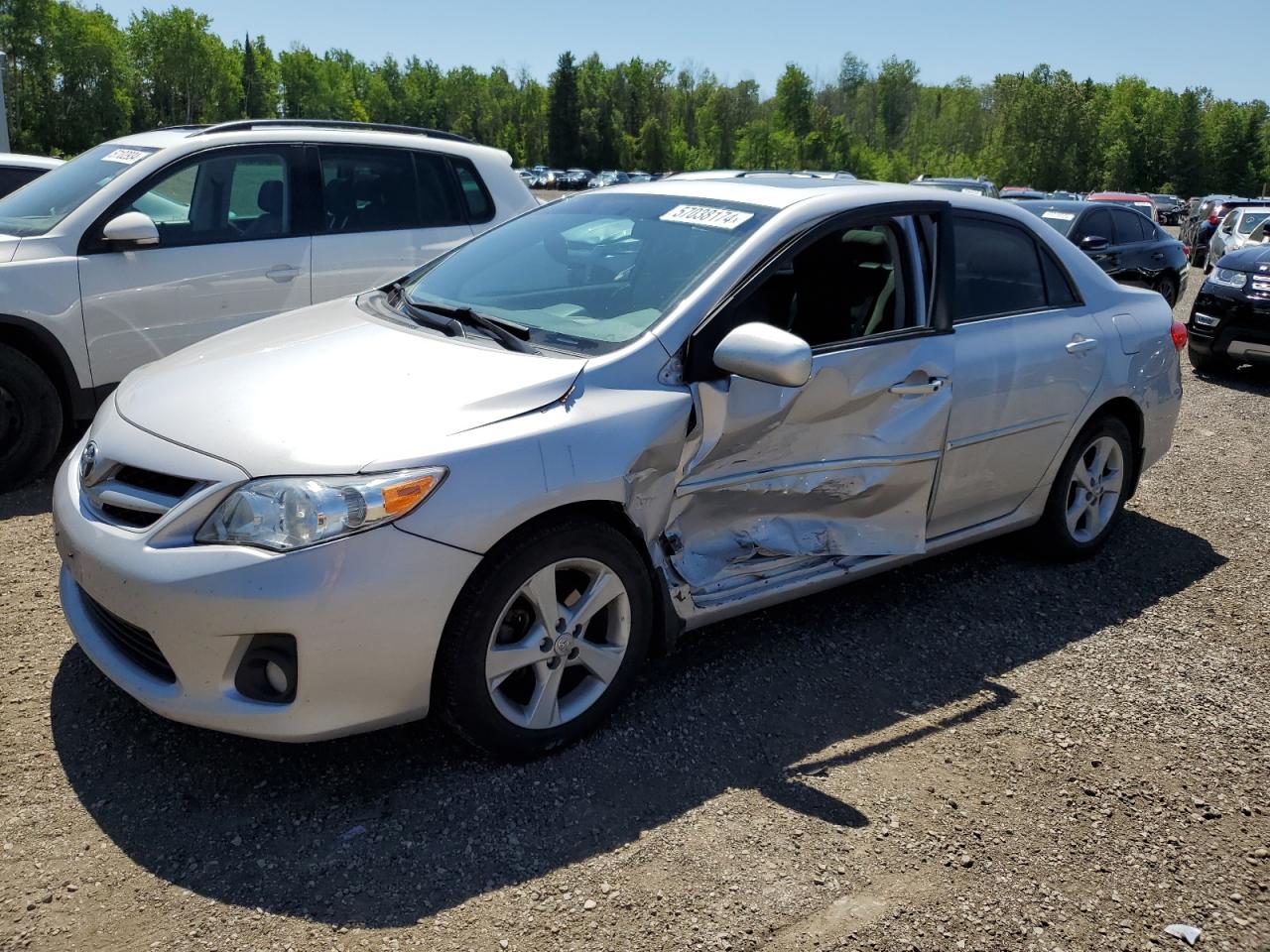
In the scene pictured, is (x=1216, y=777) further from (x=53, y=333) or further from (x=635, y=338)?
(x=53, y=333)

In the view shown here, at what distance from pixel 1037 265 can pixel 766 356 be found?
212cm

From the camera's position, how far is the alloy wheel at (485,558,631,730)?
3055mm

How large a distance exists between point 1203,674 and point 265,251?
5.10 metres

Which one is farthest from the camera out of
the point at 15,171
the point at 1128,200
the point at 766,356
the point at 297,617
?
the point at 1128,200

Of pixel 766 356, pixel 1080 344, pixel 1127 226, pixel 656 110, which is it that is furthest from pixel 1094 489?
pixel 656 110

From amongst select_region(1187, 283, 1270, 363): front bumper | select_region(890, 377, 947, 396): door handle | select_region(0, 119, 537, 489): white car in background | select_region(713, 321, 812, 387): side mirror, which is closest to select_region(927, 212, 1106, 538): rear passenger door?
select_region(890, 377, 947, 396): door handle

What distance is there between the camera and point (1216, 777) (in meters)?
3.42

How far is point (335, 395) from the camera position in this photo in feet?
10.3

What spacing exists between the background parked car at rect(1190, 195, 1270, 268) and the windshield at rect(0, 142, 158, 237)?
80.5 ft

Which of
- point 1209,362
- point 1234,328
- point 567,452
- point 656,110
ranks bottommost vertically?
point 1209,362

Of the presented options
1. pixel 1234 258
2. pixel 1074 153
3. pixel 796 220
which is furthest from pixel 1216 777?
pixel 1074 153

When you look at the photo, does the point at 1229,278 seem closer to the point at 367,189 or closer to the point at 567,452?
the point at 367,189

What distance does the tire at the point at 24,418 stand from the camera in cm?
531

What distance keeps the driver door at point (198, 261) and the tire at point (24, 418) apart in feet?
0.92
